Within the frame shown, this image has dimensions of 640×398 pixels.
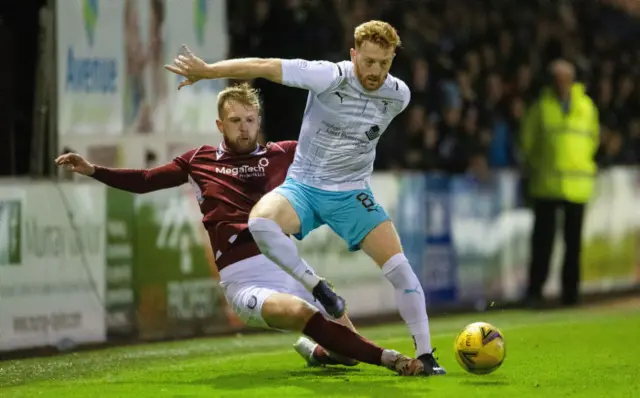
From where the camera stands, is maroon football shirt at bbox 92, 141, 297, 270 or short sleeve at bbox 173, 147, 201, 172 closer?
maroon football shirt at bbox 92, 141, 297, 270

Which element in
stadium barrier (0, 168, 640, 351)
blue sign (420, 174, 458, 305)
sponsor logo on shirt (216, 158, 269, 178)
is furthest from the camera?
blue sign (420, 174, 458, 305)

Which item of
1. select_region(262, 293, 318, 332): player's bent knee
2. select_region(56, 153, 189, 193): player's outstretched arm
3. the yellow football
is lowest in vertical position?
the yellow football

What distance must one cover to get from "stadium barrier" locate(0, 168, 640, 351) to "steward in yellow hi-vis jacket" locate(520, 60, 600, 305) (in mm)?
652

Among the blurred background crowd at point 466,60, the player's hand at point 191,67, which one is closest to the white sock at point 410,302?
the player's hand at point 191,67

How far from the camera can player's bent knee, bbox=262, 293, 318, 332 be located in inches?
330

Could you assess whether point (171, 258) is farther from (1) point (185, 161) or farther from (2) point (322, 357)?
(2) point (322, 357)

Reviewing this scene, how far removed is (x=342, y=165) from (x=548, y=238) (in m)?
7.14

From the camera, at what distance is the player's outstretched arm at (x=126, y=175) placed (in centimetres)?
884

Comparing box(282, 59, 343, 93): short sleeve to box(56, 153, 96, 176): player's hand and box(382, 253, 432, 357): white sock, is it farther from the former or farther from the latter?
box(56, 153, 96, 176): player's hand

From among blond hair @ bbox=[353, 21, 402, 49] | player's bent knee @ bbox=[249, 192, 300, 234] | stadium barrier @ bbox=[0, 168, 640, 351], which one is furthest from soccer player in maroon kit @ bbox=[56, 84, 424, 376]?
stadium barrier @ bbox=[0, 168, 640, 351]

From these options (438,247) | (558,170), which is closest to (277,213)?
(438,247)

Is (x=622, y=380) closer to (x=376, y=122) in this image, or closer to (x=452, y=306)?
(x=376, y=122)

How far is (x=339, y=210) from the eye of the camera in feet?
27.9

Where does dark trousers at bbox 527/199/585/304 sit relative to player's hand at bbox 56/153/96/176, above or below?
below
